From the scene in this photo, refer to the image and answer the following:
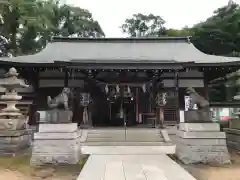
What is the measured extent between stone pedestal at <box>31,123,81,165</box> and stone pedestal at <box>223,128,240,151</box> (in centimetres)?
672

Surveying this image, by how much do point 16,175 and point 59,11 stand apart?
29.2 m

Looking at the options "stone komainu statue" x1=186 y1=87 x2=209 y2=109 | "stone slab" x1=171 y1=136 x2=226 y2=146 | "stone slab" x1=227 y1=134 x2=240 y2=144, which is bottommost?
"stone slab" x1=227 y1=134 x2=240 y2=144

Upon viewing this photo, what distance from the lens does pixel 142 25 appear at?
5125cm

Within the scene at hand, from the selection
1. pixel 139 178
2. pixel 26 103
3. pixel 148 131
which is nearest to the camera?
pixel 139 178

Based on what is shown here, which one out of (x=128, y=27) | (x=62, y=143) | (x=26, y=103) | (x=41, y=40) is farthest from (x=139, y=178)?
(x=128, y=27)

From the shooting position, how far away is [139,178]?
208 inches

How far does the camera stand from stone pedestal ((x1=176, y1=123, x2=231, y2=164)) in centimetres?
844

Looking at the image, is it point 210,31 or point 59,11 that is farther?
point 59,11

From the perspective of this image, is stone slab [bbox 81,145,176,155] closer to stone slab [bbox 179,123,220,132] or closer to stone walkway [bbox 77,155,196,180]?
stone walkway [bbox 77,155,196,180]

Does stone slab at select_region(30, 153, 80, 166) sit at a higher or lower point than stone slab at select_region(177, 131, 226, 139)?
lower

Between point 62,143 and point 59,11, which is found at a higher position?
point 59,11

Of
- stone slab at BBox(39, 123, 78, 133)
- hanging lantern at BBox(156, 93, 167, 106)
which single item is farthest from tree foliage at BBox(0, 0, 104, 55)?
hanging lantern at BBox(156, 93, 167, 106)

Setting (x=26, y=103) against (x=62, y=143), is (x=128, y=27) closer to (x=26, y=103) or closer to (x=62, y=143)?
(x=26, y=103)

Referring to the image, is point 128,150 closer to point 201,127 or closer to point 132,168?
point 132,168
